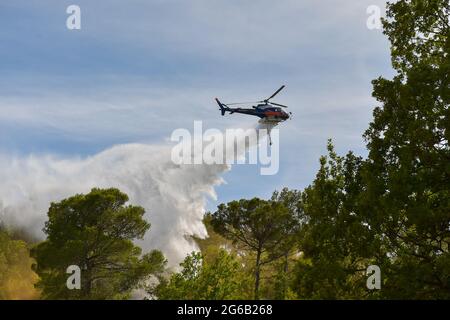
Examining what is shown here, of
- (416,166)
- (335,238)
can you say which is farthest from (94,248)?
(416,166)

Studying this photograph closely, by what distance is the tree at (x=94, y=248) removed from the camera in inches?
1459

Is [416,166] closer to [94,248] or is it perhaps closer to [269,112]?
[94,248]

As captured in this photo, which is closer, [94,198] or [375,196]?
[375,196]

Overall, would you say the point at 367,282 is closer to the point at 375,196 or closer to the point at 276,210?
the point at 375,196

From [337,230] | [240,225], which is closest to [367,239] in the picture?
[337,230]

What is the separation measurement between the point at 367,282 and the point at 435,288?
7.04 feet

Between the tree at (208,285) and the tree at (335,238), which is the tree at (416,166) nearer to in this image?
the tree at (335,238)

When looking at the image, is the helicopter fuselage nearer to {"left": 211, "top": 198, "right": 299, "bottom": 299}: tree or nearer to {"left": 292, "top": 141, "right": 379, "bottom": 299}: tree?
{"left": 211, "top": 198, "right": 299, "bottom": 299}: tree

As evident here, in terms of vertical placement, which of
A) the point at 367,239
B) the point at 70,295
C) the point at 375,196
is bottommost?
the point at 70,295

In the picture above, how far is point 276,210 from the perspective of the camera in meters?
45.1

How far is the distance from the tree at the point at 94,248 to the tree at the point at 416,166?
2316cm

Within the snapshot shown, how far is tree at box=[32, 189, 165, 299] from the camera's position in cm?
3706

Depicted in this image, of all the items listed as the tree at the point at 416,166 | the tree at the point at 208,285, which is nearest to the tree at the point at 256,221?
the tree at the point at 208,285
